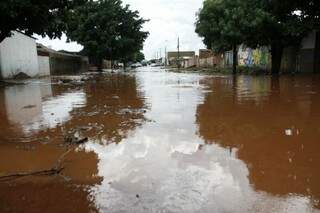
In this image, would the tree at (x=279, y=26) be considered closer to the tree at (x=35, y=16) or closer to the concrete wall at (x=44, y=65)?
the tree at (x=35, y=16)

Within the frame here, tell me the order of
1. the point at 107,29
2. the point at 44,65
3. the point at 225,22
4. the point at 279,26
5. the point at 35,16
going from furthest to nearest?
the point at 107,29 < the point at 44,65 < the point at 225,22 < the point at 279,26 < the point at 35,16

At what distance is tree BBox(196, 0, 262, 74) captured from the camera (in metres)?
28.9

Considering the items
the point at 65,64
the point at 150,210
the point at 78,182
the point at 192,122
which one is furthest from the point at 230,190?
the point at 65,64

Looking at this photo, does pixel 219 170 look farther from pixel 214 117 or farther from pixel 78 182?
pixel 214 117

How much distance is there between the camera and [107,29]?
163 feet

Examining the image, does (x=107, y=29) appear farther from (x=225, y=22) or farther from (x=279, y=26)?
(x=279, y=26)

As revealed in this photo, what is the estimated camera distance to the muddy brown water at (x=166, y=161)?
3869 mm

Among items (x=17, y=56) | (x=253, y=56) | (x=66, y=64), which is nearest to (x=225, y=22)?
(x=253, y=56)

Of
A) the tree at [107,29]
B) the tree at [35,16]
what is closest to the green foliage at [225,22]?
the tree at [35,16]

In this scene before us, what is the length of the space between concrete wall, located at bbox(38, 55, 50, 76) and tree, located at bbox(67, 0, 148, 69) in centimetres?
937

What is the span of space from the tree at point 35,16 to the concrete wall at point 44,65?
15870mm

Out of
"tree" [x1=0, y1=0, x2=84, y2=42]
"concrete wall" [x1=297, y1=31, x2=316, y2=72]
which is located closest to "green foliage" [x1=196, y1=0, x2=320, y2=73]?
"concrete wall" [x1=297, y1=31, x2=316, y2=72]

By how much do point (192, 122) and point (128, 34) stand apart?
149ft

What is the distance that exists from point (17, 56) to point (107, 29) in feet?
66.6
